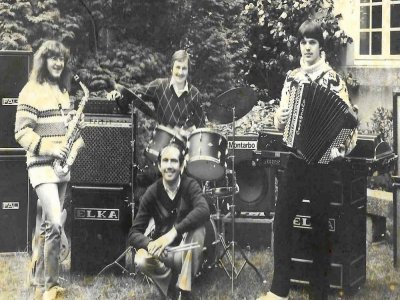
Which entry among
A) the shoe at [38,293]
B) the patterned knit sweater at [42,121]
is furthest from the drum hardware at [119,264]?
the patterned knit sweater at [42,121]

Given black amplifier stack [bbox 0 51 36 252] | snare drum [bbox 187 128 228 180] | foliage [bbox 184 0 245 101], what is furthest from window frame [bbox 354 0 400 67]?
black amplifier stack [bbox 0 51 36 252]

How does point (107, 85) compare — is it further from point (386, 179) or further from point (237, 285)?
point (386, 179)

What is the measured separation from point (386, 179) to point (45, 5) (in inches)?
148

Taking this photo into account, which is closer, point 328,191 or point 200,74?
point 328,191

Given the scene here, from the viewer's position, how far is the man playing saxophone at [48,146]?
6.33m

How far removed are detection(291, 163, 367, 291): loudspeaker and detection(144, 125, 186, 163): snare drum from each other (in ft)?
3.82

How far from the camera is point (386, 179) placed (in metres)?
7.42

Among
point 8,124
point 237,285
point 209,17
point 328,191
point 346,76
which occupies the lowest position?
point 237,285

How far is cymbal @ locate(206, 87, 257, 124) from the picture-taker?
602 centimetres

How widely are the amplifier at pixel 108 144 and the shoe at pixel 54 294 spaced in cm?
103

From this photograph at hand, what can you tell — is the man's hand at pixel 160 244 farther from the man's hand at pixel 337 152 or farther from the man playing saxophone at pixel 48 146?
the man's hand at pixel 337 152

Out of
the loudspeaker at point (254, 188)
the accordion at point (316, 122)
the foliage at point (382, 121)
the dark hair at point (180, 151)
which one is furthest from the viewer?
the loudspeaker at point (254, 188)

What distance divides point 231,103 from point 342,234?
1403mm

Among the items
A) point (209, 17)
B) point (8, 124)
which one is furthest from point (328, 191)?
point (8, 124)
